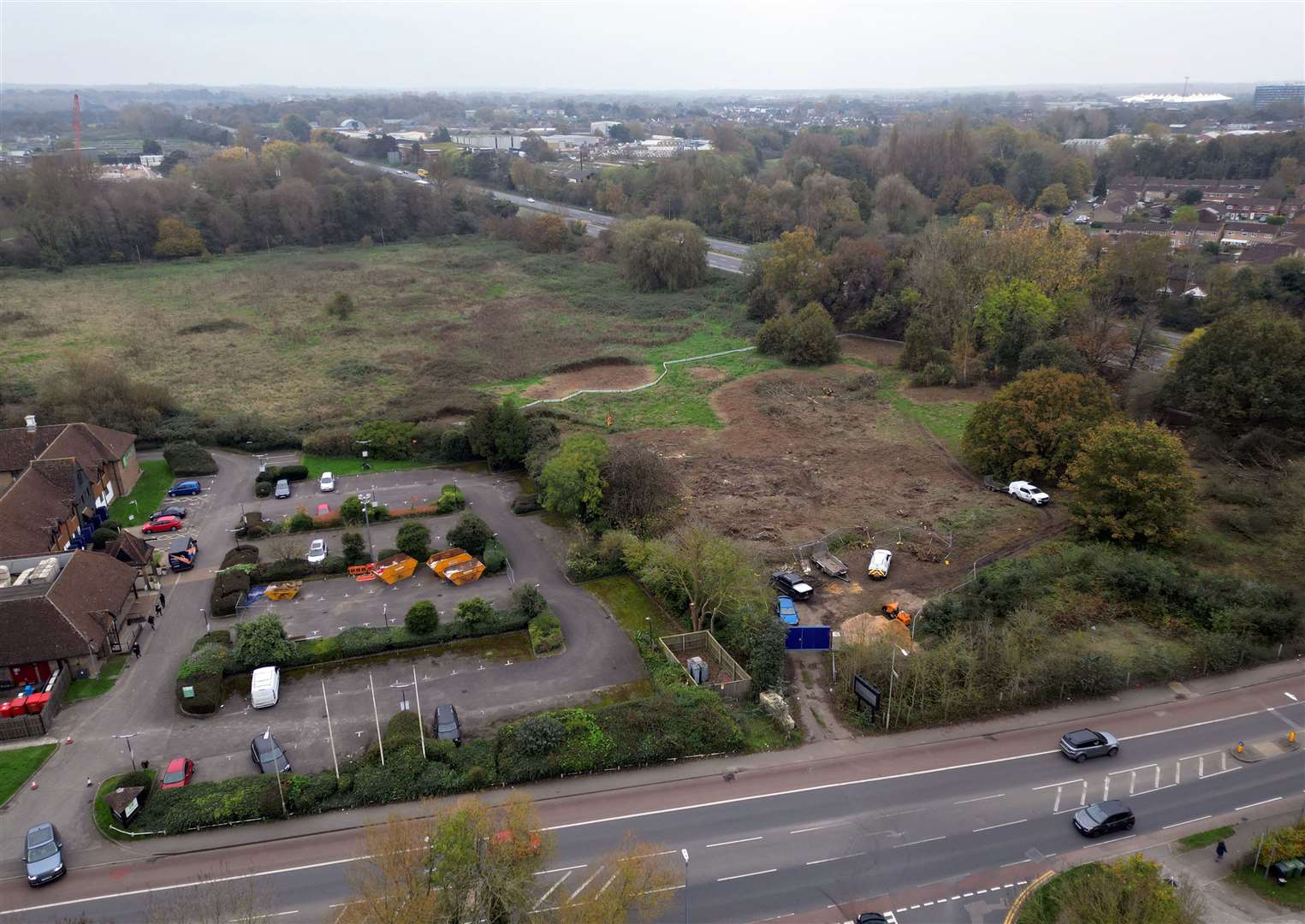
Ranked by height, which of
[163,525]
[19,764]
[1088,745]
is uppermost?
[1088,745]

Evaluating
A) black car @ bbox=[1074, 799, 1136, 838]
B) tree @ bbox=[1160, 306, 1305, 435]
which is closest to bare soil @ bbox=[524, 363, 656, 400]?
tree @ bbox=[1160, 306, 1305, 435]

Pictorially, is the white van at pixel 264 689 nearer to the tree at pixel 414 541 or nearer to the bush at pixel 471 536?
the tree at pixel 414 541

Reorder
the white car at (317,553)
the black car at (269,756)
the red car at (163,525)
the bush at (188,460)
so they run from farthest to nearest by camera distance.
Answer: the bush at (188,460), the red car at (163,525), the white car at (317,553), the black car at (269,756)

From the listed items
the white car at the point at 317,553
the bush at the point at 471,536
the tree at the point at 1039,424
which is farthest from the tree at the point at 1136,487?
the white car at the point at 317,553

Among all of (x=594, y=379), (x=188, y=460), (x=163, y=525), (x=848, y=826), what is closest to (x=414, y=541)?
(x=163, y=525)

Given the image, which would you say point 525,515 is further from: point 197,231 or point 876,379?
point 197,231

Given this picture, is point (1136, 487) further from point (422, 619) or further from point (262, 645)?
point (262, 645)

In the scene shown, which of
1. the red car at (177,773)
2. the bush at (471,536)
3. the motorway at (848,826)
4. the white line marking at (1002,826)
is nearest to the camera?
the motorway at (848,826)
